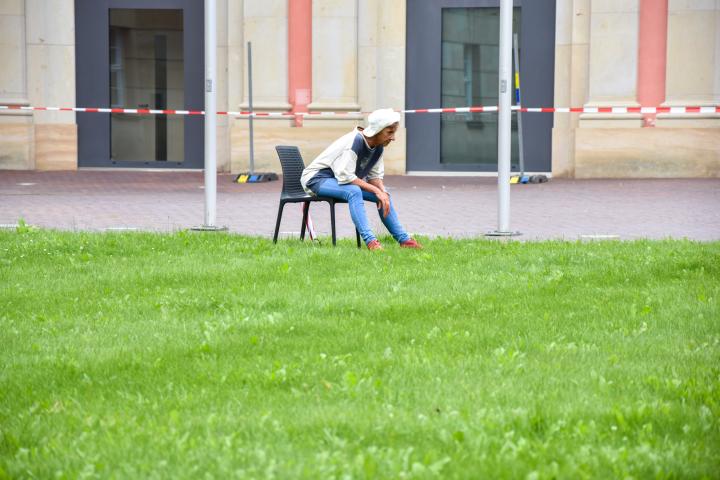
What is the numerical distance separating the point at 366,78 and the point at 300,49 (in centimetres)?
121

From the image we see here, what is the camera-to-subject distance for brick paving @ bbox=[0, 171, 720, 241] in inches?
501

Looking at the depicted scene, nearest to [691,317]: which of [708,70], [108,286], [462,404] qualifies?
[462,404]

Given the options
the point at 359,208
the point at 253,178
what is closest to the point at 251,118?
the point at 253,178

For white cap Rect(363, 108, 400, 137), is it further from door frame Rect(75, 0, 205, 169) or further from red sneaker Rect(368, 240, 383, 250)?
door frame Rect(75, 0, 205, 169)

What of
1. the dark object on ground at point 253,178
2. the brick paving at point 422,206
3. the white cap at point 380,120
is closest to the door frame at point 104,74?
the brick paving at point 422,206

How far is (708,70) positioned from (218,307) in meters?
15.1

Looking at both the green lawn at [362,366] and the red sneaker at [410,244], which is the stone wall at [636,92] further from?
the green lawn at [362,366]

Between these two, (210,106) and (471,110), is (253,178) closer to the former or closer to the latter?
(471,110)

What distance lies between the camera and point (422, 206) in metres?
15.6

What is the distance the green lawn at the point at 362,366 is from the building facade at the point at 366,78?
11.9 meters

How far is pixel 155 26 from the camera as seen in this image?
24.6 metres

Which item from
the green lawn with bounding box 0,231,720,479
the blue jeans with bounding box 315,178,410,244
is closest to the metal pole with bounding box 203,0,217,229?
the blue jeans with bounding box 315,178,410,244

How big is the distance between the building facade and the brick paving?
1370mm

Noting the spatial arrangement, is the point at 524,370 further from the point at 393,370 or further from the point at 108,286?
the point at 108,286
